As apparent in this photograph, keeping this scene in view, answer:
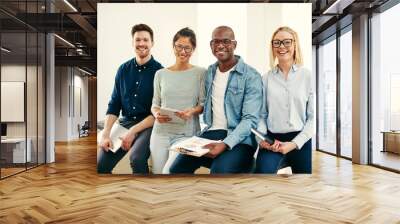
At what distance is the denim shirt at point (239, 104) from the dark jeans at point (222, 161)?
4.5 inches

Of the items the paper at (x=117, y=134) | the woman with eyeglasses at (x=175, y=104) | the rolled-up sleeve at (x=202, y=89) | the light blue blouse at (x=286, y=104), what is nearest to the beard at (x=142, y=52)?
the woman with eyeglasses at (x=175, y=104)

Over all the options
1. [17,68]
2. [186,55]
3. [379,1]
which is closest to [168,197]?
[186,55]

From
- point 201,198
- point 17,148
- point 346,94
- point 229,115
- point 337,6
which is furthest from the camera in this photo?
point 346,94

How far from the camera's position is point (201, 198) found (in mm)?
5062

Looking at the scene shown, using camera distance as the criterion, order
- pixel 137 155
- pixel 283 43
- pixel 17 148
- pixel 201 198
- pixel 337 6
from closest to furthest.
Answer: pixel 201 198
pixel 137 155
pixel 283 43
pixel 337 6
pixel 17 148

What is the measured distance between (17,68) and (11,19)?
89 centimetres

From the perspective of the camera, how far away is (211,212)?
4.36 m

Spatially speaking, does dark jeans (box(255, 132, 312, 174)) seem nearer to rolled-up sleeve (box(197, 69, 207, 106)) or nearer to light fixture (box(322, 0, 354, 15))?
rolled-up sleeve (box(197, 69, 207, 106))

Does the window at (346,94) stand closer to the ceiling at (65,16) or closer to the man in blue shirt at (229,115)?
the ceiling at (65,16)

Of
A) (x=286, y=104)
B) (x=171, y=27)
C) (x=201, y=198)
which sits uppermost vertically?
(x=171, y=27)

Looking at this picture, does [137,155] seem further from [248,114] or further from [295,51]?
[295,51]

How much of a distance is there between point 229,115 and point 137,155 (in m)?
1.60

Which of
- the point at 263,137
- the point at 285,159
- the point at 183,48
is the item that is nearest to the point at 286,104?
the point at 263,137

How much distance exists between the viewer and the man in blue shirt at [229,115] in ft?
20.6
